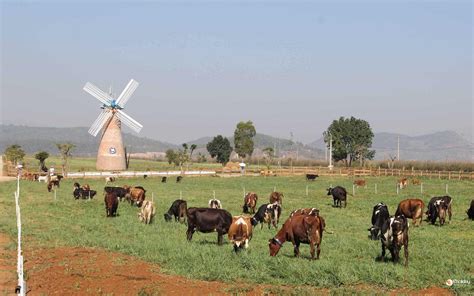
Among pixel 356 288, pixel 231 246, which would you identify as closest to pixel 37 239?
pixel 231 246

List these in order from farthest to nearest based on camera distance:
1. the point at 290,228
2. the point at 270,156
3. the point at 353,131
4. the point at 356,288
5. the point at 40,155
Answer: the point at 353,131 → the point at 270,156 → the point at 40,155 → the point at 290,228 → the point at 356,288

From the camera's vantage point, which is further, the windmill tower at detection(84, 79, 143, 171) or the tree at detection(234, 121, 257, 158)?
the tree at detection(234, 121, 257, 158)

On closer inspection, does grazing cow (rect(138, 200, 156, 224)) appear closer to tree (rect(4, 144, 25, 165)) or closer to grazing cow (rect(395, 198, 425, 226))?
grazing cow (rect(395, 198, 425, 226))

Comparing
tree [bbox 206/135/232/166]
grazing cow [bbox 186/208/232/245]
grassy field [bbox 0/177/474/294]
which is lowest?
grassy field [bbox 0/177/474/294]

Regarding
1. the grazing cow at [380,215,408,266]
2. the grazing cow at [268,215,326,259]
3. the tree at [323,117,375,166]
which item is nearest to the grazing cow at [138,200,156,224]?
the grazing cow at [268,215,326,259]

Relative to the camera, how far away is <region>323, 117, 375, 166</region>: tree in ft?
428

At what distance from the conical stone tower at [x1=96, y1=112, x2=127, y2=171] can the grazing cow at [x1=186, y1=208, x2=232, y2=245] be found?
65.7m

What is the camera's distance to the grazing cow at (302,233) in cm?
1730

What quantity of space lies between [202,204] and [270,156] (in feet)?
235

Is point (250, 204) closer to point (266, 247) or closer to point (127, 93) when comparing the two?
point (266, 247)

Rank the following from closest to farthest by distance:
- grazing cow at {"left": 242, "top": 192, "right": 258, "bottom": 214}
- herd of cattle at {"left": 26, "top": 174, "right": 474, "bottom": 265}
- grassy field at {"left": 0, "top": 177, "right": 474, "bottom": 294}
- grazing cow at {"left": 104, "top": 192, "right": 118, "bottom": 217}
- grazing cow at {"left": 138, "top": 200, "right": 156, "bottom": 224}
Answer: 1. grassy field at {"left": 0, "top": 177, "right": 474, "bottom": 294}
2. herd of cattle at {"left": 26, "top": 174, "right": 474, "bottom": 265}
3. grazing cow at {"left": 138, "top": 200, "right": 156, "bottom": 224}
4. grazing cow at {"left": 104, "top": 192, "right": 118, "bottom": 217}
5. grazing cow at {"left": 242, "top": 192, "right": 258, "bottom": 214}

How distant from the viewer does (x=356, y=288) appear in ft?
44.6

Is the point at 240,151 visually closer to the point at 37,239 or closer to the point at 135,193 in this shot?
the point at 135,193

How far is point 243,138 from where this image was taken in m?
146
